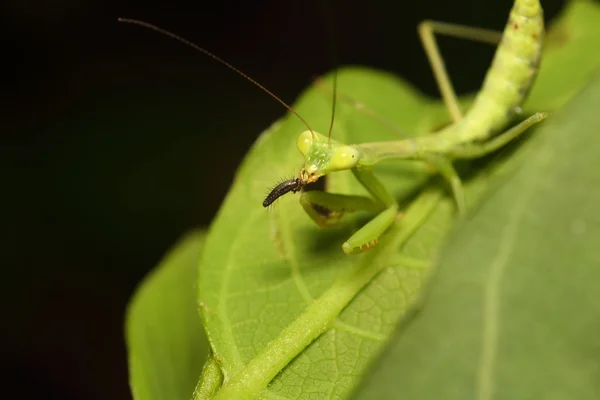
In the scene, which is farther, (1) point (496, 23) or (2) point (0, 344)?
(2) point (0, 344)

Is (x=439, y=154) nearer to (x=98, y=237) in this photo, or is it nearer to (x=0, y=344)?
(x=98, y=237)

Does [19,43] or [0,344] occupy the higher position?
[19,43]

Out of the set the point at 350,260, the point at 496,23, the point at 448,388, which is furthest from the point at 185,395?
the point at 496,23

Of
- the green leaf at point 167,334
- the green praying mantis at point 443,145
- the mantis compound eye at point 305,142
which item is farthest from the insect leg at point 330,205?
the green leaf at point 167,334

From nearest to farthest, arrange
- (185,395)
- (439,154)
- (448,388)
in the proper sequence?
(448,388) < (185,395) < (439,154)

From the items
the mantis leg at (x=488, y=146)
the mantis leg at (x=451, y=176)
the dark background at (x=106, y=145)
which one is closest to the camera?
the mantis leg at (x=451, y=176)

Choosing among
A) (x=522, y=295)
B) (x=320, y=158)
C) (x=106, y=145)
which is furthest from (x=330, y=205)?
(x=106, y=145)

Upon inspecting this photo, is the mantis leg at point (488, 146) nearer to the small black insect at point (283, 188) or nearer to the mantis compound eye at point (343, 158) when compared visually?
the mantis compound eye at point (343, 158)
